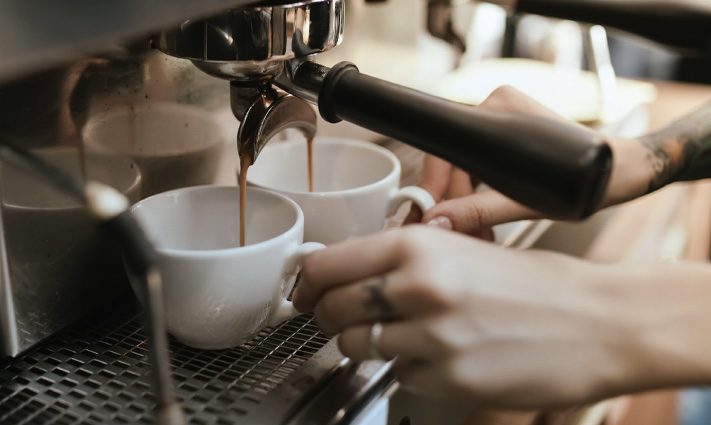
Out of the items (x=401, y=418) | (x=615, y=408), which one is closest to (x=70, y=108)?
(x=401, y=418)

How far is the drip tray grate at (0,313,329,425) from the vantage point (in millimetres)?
383

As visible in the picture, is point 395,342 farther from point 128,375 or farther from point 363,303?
point 128,375

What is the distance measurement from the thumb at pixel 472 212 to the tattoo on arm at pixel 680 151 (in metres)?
0.14

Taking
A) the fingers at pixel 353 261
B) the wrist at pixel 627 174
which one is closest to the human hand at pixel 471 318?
the fingers at pixel 353 261

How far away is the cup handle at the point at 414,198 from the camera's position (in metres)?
0.54

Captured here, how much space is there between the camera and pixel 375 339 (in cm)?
35

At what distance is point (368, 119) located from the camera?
390mm

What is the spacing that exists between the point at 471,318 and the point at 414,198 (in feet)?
0.67

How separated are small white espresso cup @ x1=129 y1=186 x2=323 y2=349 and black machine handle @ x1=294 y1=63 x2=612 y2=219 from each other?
0.09 meters

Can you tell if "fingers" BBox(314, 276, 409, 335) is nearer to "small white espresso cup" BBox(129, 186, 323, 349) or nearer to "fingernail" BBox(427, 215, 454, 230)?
"small white espresso cup" BBox(129, 186, 323, 349)

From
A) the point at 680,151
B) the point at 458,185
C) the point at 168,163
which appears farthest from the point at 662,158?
the point at 168,163

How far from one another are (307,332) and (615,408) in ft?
1.68

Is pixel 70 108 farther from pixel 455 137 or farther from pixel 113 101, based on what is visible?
pixel 455 137

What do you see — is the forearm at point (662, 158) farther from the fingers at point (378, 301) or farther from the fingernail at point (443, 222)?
the fingers at point (378, 301)
